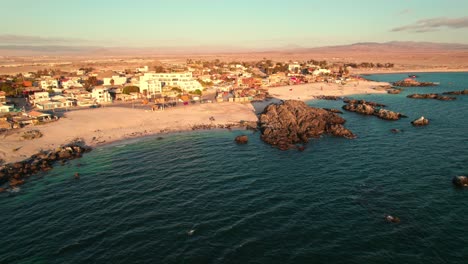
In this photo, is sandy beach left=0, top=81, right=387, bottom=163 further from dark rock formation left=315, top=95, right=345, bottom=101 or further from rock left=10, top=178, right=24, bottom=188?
dark rock formation left=315, top=95, right=345, bottom=101

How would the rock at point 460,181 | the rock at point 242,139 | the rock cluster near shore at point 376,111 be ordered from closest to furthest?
the rock at point 460,181
the rock at point 242,139
the rock cluster near shore at point 376,111

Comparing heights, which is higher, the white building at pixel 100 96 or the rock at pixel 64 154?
the white building at pixel 100 96

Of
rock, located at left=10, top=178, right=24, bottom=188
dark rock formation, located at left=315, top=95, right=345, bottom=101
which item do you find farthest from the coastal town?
rock, located at left=10, top=178, right=24, bottom=188

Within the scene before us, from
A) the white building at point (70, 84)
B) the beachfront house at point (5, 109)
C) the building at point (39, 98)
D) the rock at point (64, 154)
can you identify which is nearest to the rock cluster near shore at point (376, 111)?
the rock at point (64, 154)

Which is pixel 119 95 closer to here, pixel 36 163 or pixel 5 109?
pixel 5 109

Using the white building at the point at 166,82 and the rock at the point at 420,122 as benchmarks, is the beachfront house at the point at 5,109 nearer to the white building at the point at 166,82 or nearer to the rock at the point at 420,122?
the white building at the point at 166,82

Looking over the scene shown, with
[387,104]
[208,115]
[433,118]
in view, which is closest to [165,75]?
[208,115]
